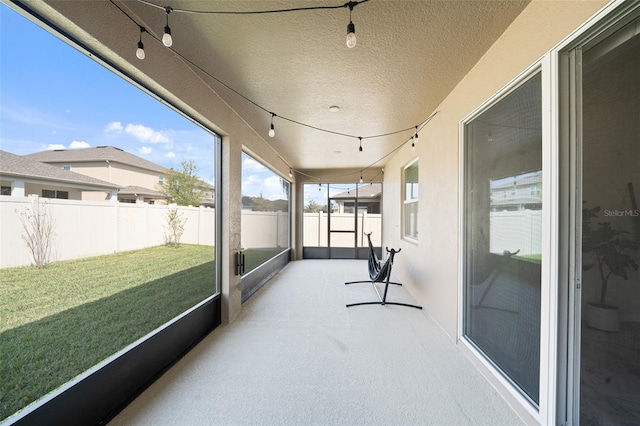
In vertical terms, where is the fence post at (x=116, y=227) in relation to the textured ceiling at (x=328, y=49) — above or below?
below

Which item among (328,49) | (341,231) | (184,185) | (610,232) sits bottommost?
(341,231)

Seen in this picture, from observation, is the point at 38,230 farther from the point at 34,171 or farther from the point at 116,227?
the point at 116,227

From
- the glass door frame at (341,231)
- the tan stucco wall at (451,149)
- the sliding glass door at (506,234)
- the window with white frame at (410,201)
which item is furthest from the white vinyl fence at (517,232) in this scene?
the glass door frame at (341,231)

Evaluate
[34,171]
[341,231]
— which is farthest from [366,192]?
[34,171]

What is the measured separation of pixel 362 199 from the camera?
688 cm

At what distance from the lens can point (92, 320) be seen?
5.99ft

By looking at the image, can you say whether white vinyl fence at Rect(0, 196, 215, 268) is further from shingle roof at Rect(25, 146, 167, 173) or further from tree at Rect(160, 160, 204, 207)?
shingle roof at Rect(25, 146, 167, 173)

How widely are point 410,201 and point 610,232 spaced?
334 cm

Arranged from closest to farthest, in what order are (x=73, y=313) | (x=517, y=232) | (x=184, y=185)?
1. (x=517, y=232)
2. (x=73, y=313)
3. (x=184, y=185)

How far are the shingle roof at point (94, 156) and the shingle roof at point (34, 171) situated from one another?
0.04 metres

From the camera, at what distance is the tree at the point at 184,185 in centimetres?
237

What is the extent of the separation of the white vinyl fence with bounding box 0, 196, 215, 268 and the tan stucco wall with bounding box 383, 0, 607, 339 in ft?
9.06

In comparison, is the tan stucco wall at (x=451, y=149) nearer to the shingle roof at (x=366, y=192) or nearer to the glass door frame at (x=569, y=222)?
the glass door frame at (x=569, y=222)

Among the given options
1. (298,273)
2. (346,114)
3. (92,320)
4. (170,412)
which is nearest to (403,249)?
(298,273)
